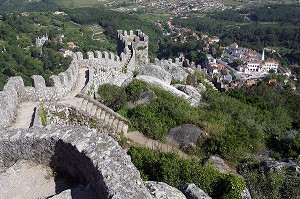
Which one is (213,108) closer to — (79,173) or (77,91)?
(77,91)

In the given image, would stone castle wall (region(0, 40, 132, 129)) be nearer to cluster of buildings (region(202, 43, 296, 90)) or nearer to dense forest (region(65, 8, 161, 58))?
cluster of buildings (region(202, 43, 296, 90))

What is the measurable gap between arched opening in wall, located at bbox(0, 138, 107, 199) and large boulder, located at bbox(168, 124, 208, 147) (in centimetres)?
722

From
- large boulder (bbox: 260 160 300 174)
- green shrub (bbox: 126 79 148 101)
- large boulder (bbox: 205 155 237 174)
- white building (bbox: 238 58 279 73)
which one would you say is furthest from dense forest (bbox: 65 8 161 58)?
large boulder (bbox: 260 160 300 174)

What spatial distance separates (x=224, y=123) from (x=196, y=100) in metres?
4.23

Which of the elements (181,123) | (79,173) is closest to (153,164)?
(79,173)

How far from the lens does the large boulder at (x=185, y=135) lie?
518 inches

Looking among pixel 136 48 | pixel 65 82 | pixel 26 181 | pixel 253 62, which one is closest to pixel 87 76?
pixel 65 82

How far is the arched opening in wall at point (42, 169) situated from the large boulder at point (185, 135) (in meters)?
7.22

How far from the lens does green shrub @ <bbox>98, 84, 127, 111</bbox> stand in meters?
15.8

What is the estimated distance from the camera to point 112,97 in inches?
628

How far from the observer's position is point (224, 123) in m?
15.1

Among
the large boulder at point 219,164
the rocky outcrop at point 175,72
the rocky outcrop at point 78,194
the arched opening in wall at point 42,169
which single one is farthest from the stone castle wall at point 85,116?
the rocky outcrop at point 175,72

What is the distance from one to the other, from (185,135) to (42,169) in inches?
299

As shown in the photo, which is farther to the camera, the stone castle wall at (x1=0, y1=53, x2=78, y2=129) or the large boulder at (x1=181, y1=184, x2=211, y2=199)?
the stone castle wall at (x1=0, y1=53, x2=78, y2=129)
